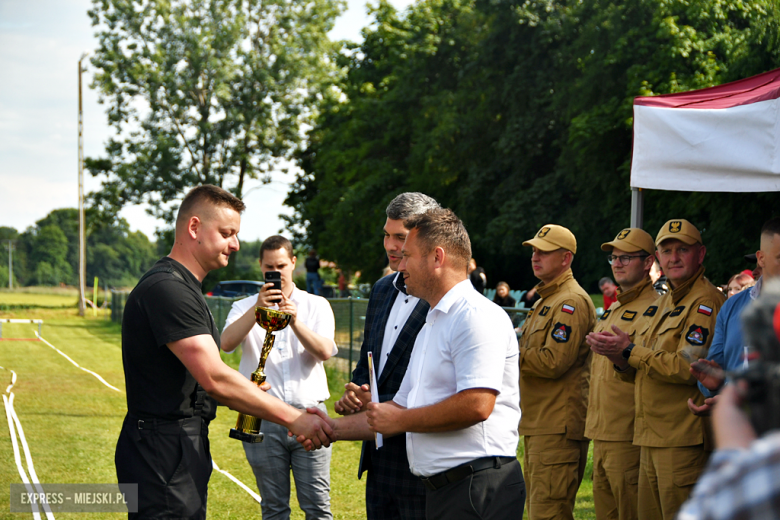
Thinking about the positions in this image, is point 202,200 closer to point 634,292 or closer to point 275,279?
point 275,279

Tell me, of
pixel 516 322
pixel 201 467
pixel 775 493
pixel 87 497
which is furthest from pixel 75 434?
pixel 775 493

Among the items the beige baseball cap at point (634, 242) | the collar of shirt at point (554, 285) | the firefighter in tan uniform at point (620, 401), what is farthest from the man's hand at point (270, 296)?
the beige baseball cap at point (634, 242)

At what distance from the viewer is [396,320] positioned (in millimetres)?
3871

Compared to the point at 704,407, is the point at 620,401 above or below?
below

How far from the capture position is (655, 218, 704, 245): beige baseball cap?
463 cm

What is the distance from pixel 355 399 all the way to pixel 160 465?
92 cm

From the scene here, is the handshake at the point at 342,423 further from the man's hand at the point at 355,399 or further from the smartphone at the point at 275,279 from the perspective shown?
the smartphone at the point at 275,279

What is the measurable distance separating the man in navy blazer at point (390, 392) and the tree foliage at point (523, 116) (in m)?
13.4

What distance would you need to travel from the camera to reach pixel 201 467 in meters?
3.37

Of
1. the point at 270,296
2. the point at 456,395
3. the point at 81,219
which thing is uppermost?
the point at 81,219

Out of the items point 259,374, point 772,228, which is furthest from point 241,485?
point 772,228

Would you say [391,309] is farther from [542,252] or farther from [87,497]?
[87,497]

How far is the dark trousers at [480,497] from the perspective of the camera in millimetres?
2855

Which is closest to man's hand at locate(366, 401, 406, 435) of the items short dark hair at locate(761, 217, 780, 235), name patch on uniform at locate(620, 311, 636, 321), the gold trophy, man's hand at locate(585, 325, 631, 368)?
the gold trophy
